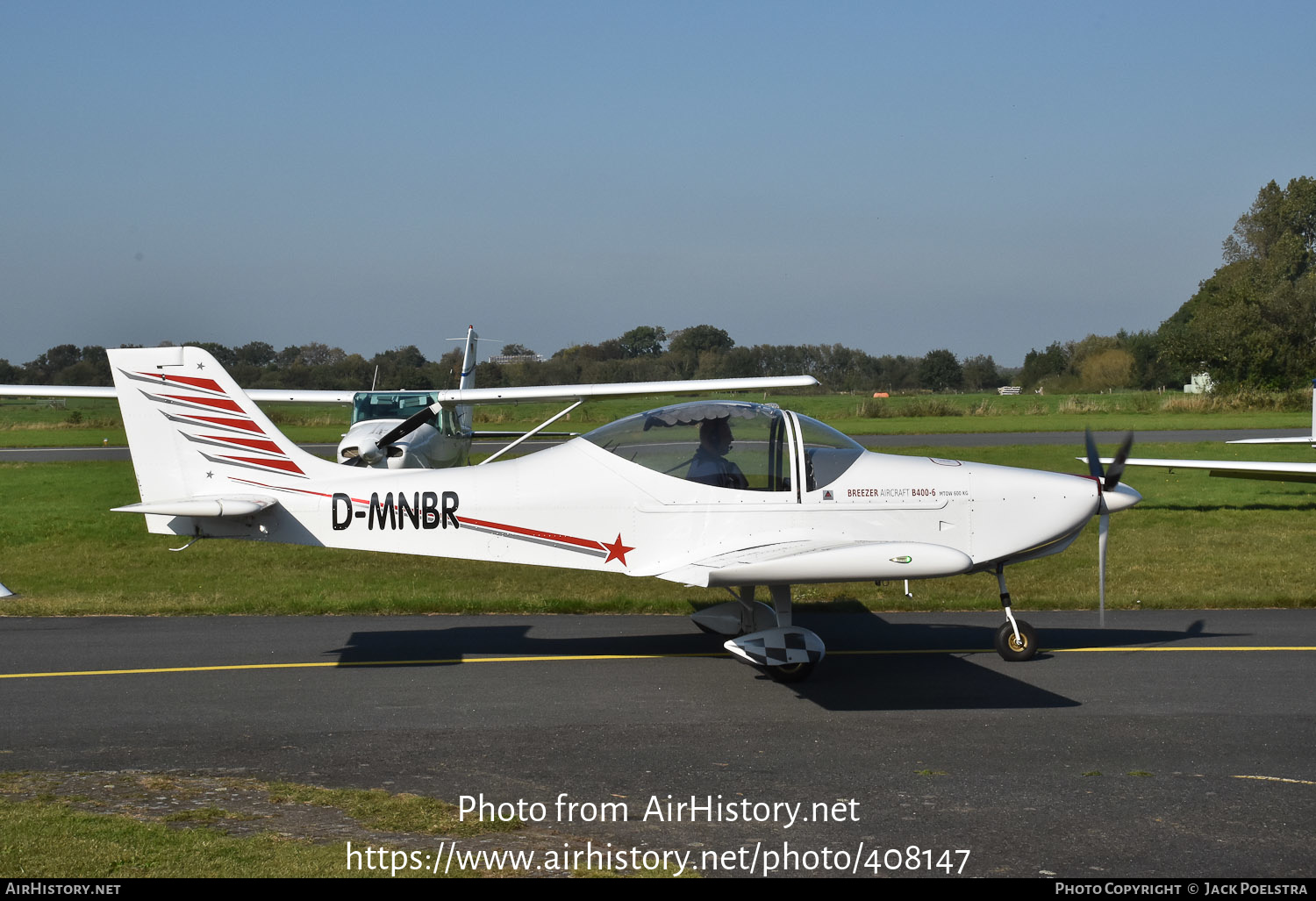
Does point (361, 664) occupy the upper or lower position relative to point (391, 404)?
lower

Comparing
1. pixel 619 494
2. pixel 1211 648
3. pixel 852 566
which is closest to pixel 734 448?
pixel 619 494

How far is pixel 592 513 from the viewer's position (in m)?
8.30

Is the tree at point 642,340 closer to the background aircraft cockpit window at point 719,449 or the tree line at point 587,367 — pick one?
the tree line at point 587,367

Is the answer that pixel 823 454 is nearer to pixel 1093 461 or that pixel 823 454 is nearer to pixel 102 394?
pixel 1093 461

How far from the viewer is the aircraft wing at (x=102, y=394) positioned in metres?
13.3

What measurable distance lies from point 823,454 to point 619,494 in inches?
63.1

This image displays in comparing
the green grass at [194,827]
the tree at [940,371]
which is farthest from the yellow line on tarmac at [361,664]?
the tree at [940,371]

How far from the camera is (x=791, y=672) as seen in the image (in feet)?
26.0

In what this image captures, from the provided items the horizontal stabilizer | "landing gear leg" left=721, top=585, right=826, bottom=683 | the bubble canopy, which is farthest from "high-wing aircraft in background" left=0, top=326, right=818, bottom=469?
the horizontal stabilizer

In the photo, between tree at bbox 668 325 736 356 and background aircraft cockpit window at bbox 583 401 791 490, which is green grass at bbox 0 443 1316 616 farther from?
tree at bbox 668 325 736 356

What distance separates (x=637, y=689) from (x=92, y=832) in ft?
12.8

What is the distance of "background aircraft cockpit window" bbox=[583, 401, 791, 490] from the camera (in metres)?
8.23
